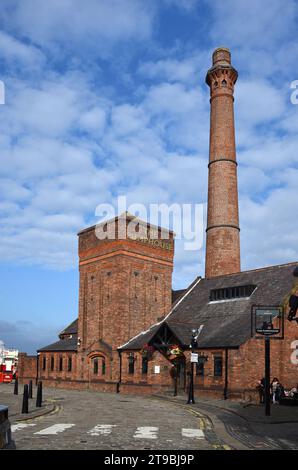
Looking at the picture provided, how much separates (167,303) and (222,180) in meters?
11.5

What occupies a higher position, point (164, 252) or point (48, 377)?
point (164, 252)

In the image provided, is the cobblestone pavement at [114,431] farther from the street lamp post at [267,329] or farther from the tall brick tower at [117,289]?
the tall brick tower at [117,289]

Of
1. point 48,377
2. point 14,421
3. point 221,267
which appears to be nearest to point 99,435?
point 14,421

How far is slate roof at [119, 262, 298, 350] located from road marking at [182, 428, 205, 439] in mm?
15580

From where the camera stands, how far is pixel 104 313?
142ft

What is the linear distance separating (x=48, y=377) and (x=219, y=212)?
71.9 feet

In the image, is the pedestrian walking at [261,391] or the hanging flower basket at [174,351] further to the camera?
the hanging flower basket at [174,351]

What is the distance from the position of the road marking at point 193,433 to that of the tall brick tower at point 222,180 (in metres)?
29.1

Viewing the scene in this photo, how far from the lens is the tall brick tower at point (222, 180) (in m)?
44.3

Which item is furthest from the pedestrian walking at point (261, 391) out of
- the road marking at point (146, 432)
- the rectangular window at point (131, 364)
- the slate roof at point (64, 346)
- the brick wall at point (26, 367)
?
the brick wall at point (26, 367)

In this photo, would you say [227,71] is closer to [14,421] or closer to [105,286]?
[105,286]

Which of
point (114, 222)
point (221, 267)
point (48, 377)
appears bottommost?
point (48, 377)

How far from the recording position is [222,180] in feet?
149

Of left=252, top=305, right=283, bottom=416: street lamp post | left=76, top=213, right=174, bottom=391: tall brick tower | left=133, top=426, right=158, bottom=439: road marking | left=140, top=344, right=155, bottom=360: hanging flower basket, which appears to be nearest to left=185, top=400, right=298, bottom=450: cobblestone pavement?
left=252, top=305, right=283, bottom=416: street lamp post
